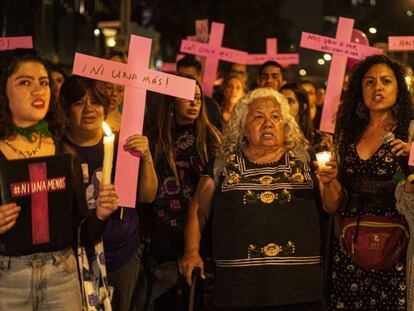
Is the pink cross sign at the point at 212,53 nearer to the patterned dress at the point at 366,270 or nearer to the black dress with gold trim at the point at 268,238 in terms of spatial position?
the patterned dress at the point at 366,270

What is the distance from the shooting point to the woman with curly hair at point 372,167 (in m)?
4.02

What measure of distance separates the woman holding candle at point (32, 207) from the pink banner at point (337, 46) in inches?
127

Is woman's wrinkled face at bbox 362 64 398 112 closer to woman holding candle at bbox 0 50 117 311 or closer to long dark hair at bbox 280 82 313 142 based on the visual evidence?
long dark hair at bbox 280 82 313 142

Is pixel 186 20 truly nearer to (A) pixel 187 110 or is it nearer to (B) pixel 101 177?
(A) pixel 187 110

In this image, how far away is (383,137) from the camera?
4008 millimetres

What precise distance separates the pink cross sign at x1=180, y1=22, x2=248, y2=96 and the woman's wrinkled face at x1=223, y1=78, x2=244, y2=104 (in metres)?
0.48

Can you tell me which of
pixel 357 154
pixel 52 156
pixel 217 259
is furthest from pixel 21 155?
pixel 357 154

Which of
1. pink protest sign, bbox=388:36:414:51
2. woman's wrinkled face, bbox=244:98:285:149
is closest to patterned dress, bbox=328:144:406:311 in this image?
woman's wrinkled face, bbox=244:98:285:149

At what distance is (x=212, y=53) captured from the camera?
838cm

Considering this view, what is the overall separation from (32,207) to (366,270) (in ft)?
6.45

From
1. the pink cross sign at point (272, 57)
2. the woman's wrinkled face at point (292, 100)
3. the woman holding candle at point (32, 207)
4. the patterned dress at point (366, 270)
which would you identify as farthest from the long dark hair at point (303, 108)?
the pink cross sign at point (272, 57)

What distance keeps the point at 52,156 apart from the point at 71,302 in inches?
26.6

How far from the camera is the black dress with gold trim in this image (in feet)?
12.5

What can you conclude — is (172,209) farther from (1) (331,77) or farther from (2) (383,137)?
(1) (331,77)
